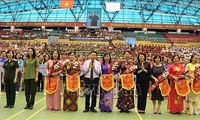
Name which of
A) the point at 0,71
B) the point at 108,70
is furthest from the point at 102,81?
the point at 0,71

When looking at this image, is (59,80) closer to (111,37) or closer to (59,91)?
(59,91)

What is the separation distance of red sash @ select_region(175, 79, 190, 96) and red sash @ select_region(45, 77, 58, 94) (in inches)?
128

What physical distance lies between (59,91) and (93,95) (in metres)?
0.93

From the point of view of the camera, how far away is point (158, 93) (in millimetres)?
9398

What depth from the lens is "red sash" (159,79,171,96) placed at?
9398 mm

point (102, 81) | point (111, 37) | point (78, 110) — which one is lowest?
point (78, 110)

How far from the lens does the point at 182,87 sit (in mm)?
9586

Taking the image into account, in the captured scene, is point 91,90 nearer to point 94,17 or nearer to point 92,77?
point 92,77

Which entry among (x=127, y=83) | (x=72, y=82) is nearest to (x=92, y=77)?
(x=72, y=82)

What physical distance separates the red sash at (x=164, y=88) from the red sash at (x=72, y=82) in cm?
220

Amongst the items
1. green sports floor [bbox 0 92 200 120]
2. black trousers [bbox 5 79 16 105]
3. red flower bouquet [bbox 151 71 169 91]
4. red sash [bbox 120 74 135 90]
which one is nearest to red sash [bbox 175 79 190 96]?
red flower bouquet [bbox 151 71 169 91]

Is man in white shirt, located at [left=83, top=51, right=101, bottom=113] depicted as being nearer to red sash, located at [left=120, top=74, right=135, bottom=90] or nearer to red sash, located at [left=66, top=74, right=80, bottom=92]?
red sash, located at [left=66, top=74, right=80, bottom=92]

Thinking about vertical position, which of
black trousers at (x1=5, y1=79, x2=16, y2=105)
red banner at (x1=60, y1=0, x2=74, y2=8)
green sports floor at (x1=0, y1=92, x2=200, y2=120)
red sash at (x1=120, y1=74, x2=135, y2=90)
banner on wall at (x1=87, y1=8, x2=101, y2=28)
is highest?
red banner at (x1=60, y1=0, x2=74, y2=8)

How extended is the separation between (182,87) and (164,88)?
1.70ft
